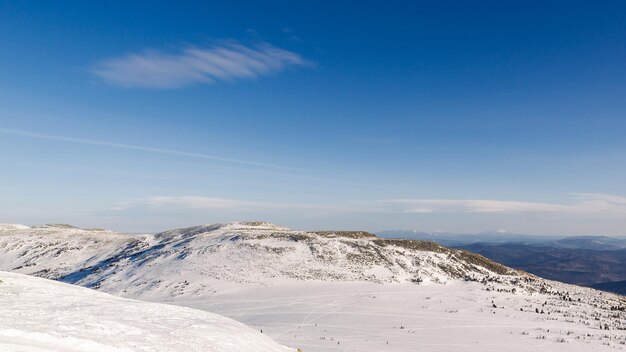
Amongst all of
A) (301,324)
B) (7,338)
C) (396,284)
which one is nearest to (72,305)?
(7,338)

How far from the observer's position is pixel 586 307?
37375 millimetres

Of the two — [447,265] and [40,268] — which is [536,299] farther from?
[40,268]

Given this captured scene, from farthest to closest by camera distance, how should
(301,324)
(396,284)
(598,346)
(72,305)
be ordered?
(396,284), (301,324), (598,346), (72,305)

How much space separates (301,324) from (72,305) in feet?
63.7

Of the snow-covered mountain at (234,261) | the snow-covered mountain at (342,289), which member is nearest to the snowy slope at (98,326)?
the snow-covered mountain at (342,289)

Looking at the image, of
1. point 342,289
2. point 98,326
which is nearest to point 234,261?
point 342,289

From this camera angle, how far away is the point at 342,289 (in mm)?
40438

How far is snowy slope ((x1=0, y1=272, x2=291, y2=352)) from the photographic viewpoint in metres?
8.00

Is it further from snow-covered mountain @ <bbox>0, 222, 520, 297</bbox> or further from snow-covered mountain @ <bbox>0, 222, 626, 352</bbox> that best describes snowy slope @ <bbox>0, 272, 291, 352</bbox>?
snow-covered mountain @ <bbox>0, 222, 520, 297</bbox>

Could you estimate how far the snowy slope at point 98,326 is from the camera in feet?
26.2

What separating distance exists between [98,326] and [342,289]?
1309 inches

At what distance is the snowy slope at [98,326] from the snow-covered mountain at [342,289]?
461 inches

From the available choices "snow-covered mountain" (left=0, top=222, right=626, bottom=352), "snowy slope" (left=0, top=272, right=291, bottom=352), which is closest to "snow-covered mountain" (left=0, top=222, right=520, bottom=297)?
"snow-covered mountain" (left=0, top=222, right=626, bottom=352)

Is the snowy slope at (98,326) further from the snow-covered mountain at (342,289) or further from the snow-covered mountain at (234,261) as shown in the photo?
the snow-covered mountain at (234,261)
